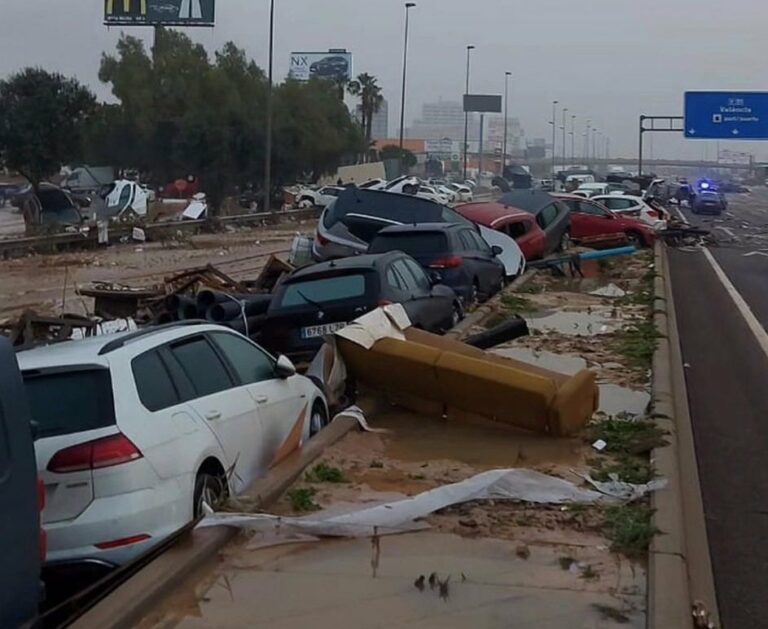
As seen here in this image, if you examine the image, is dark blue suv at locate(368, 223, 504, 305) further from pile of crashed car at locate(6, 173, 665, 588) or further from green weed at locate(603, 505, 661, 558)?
green weed at locate(603, 505, 661, 558)

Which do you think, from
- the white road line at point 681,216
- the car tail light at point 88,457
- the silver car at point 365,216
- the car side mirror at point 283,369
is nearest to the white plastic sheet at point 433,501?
the car tail light at point 88,457

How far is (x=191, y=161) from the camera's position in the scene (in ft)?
229

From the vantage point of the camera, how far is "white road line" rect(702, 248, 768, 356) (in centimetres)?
1925

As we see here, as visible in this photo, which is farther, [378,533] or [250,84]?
[250,84]

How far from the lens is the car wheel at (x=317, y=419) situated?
1064 centimetres

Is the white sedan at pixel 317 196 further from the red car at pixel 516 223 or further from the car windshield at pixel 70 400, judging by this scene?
the car windshield at pixel 70 400

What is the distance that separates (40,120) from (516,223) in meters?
32.3

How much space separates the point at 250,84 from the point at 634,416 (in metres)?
67.7

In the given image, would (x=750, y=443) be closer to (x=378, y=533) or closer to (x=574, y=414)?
(x=574, y=414)

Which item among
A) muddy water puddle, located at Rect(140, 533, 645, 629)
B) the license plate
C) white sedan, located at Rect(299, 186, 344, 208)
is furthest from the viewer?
white sedan, located at Rect(299, 186, 344, 208)

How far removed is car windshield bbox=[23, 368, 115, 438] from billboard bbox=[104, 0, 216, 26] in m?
68.3

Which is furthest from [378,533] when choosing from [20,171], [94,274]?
[20,171]

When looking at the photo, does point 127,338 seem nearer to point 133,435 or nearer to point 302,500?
point 133,435

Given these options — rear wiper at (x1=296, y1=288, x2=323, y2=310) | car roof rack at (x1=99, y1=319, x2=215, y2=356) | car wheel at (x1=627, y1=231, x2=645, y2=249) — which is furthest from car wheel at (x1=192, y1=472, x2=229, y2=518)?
car wheel at (x1=627, y1=231, x2=645, y2=249)
